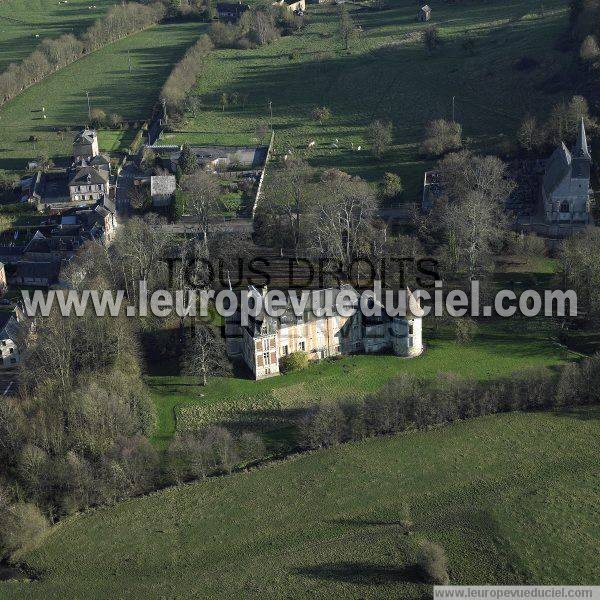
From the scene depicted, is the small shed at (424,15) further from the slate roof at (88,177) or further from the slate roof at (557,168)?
the slate roof at (88,177)

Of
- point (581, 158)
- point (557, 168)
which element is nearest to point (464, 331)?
point (557, 168)

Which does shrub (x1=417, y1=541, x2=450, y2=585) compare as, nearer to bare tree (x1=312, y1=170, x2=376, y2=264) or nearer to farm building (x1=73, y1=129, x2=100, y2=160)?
bare tree (x1=312, y1=170, x2=376, y2=264)

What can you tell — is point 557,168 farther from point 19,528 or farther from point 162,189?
point 19,528

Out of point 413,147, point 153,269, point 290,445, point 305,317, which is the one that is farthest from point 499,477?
point 413,147

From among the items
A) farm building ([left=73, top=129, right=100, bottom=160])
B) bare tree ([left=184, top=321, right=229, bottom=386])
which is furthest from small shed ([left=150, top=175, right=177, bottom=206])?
bare tree ([left=184, top=321, right=229, bottom=386])

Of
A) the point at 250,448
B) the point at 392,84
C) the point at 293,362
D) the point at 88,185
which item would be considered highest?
the point at 392,84
